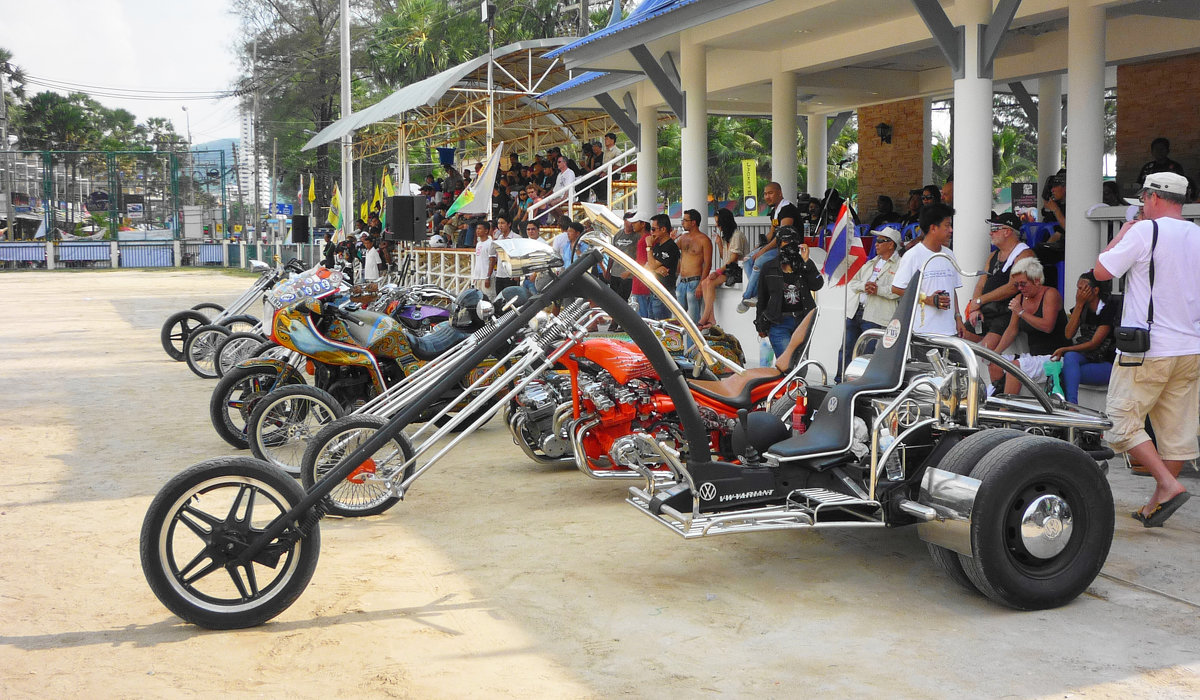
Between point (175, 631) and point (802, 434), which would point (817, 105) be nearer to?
point (802, 434)

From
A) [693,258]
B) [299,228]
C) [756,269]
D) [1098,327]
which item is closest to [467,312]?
[756,269]

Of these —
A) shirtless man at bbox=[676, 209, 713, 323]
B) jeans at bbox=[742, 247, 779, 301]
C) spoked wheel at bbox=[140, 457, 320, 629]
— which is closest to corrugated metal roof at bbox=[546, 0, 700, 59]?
shirtless man at bbox=[676, 209, 713, 323]

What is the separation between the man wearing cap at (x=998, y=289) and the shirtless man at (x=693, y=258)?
13.2 ft

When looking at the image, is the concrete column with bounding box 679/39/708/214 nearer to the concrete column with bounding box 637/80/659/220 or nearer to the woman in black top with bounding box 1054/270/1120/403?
the concrete column with bounding box 637/80/659/220

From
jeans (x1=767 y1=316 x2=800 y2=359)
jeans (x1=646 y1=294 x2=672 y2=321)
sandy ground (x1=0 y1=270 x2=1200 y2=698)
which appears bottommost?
sandy ground (x1=0 y1=270 x2=1200 y2=698)

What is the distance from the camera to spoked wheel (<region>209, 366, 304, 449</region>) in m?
8.19

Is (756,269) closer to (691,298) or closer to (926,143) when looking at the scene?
(691,298)

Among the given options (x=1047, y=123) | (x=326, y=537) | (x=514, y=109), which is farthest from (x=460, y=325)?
(x=514, y=109)

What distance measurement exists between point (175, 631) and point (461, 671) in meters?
1.36

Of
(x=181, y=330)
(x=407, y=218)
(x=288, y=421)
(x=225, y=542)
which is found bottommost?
(x=225, y=542)

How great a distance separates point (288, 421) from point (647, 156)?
1041 centimetres

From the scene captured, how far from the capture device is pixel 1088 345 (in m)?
7.43

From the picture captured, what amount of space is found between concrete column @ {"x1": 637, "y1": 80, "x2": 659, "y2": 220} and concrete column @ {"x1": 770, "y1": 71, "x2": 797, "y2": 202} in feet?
6.16

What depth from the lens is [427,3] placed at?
4256cm
